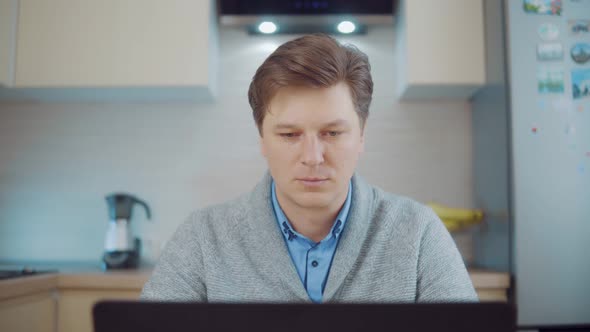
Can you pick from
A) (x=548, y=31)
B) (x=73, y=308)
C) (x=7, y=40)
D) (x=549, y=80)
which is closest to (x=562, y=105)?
(x=549, y=80)

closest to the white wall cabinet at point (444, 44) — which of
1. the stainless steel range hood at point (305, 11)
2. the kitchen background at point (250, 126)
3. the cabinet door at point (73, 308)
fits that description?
the kitchen background at point (250, 126)

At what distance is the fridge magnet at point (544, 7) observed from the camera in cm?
178

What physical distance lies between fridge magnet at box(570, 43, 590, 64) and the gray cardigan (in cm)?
107

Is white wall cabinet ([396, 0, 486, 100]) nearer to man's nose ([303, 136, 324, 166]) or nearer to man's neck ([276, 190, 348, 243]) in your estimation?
man's neck ([276, 190, 348, 243])

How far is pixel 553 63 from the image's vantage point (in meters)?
1.76

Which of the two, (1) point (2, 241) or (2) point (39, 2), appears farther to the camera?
(1) point (2, 241)

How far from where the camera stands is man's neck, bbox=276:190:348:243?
104 centimetres

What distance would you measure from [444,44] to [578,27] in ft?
1.51

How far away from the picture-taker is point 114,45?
6.35ft

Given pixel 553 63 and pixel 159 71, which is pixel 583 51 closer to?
pixel 553 63

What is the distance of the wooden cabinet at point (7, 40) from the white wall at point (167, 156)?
14.0 inches

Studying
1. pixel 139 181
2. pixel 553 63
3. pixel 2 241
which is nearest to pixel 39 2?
pixel 139 181

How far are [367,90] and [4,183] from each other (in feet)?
6.34

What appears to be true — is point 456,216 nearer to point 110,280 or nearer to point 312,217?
point 312,217
